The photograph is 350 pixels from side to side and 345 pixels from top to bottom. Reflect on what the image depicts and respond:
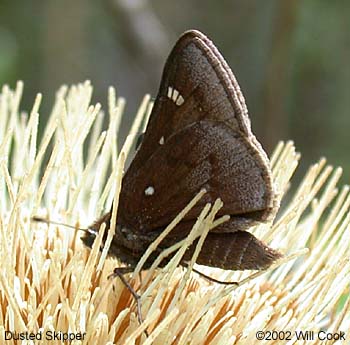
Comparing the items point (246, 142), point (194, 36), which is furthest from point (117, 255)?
point (194, 36)

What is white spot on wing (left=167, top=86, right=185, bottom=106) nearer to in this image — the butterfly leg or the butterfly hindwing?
the butterfly hindwing

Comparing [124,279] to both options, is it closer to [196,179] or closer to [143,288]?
[143,288]

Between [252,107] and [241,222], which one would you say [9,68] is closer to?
[252,107]

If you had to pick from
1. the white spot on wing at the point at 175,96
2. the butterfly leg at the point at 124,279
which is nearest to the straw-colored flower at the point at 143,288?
the butterfly leg at the point at 124,279

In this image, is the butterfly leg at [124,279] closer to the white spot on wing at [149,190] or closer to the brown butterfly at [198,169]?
the brown butterfly at [198,169]

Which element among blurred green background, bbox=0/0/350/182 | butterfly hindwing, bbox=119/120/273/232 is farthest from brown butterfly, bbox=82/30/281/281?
blurred green background, bbox=0/0/350/182

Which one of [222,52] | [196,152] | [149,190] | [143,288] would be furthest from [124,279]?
A: [222,52]

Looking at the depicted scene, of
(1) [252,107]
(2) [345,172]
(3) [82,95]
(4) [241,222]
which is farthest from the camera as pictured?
(1) [252,107]
